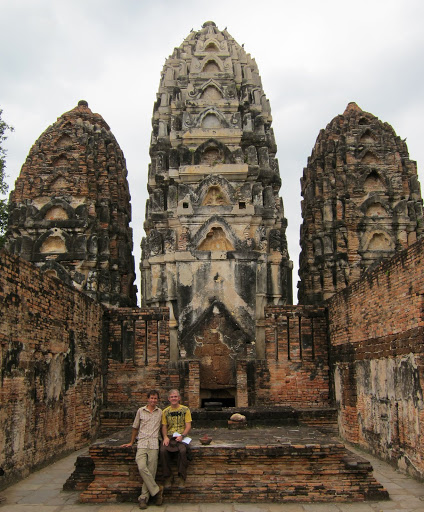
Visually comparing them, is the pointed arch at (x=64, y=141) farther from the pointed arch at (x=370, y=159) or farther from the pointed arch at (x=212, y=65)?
the pointed arch at (x=370, y=159)

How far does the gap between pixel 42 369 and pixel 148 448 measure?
394 cm

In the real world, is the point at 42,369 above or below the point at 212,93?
below

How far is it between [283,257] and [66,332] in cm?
861

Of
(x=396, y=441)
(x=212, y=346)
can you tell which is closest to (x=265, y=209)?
(x=212, y=346)

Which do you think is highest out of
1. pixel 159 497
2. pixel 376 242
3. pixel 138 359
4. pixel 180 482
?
pixel 376 242

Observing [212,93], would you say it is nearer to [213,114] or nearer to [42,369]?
[213,114]

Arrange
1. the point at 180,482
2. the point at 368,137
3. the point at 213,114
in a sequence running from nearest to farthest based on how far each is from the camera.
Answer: the point at 180,482, the point at 213,114, the point at 368,137

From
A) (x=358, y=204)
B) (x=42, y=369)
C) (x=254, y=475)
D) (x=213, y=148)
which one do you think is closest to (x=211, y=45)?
(x=213, y=148)

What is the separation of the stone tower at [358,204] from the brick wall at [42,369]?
1152 cm

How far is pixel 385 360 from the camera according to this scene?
38.0ft

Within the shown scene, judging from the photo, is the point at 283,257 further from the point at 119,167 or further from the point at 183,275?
the point at 119,167

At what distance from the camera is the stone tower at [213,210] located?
18016 mm

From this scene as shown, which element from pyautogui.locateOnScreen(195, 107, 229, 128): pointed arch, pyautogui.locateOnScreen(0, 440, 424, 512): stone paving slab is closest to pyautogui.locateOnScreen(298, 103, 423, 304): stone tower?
pyautogui.locateOnScreen(195, 107, 229, 128): pointed arch

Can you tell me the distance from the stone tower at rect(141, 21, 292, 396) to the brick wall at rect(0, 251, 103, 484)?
3.70 m
